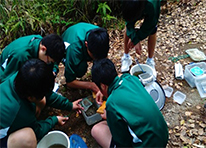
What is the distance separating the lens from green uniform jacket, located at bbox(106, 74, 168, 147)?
1675mm

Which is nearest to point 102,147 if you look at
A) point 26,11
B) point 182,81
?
point 182,81

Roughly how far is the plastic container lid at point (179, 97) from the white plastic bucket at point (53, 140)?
5.70 feet

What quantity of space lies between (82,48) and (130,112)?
1.23 metres

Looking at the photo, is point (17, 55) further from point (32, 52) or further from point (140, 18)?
point (140, 18)

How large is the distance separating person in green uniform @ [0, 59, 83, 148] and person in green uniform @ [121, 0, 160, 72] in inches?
44.2

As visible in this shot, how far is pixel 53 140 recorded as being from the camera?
2.27 m

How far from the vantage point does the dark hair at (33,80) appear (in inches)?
67.4

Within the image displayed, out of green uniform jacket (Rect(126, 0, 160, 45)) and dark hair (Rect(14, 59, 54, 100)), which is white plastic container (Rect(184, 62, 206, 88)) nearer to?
green uniform jacket (Rect(126, 0, 160, 45))

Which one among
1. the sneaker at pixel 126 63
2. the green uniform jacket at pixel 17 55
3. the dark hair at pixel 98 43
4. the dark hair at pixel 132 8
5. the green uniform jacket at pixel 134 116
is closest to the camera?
the green uniform jacket at pixel 134 116

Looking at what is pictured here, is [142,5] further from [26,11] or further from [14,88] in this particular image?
[26,11]

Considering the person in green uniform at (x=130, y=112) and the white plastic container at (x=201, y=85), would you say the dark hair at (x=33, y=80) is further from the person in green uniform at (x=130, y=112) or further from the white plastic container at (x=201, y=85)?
the white plastic container at (x=201, y=85)

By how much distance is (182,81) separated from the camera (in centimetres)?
311

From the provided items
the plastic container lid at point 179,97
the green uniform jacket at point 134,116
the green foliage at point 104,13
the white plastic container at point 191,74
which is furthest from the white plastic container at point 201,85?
the green foliage at point 104,13

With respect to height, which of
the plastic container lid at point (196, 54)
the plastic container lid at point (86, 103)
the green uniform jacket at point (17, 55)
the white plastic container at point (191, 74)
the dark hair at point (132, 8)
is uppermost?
the dark hair at point (132, 8)
